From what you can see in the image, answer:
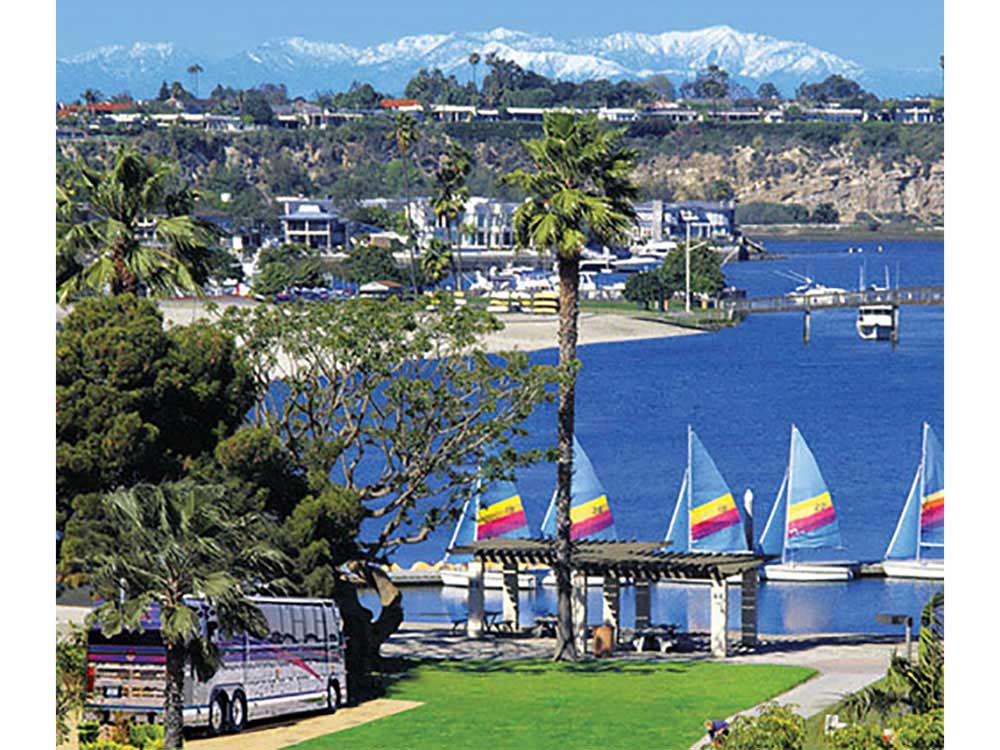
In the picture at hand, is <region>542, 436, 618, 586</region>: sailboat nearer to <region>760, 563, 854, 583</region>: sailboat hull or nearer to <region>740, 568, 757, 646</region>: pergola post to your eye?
<region>760, 563, 854, 583</region>: sailboat hull

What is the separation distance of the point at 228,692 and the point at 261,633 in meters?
1.07

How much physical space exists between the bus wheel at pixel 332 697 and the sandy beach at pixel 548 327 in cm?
11962

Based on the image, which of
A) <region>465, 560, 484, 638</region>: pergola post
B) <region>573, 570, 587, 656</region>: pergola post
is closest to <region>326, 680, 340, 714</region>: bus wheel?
<region>573, 570, 587, 656</region>: pergola post

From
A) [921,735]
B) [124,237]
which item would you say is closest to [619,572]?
[124,237]

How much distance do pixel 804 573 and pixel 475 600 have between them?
80.6 feet

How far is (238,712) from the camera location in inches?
1260

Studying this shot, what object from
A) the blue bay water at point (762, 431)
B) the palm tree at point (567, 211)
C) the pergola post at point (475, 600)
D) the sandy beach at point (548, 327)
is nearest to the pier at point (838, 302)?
the blue bay water at point (762, 431)

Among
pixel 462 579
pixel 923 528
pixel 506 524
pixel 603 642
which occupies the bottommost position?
pixel 462 579

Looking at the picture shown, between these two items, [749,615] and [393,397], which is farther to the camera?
[749,615]

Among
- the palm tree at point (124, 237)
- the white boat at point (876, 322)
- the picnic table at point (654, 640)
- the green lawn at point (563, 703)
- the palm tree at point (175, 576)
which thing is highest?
the palm tree at point (124, 237)

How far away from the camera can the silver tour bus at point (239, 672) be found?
30.0 m

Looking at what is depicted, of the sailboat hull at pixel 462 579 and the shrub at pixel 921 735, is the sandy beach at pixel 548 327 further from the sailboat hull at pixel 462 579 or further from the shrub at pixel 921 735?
the shrub at pixel 921 735

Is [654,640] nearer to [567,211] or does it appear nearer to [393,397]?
[393,397]

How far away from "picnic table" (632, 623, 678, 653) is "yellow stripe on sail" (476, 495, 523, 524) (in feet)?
36.8
